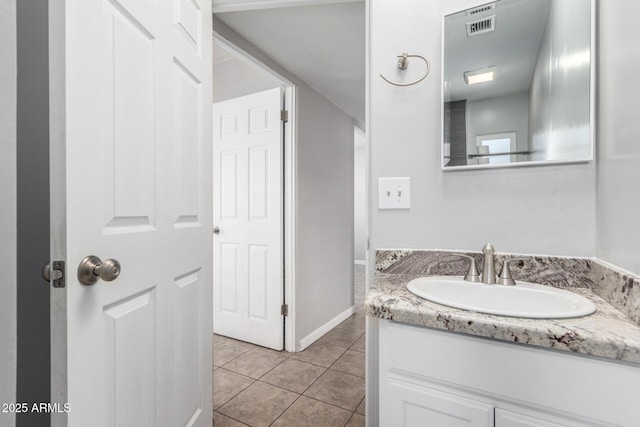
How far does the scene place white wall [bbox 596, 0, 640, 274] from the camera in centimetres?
72

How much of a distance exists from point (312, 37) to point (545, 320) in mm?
1878

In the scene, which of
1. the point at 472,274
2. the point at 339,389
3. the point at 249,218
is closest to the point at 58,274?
the point at 472,274

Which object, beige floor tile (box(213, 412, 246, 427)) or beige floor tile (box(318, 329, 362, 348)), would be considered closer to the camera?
beige floor tile (box(213, 412, 246, 427))

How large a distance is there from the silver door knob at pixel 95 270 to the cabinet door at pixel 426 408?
2.51 ft

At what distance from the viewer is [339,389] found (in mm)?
1823

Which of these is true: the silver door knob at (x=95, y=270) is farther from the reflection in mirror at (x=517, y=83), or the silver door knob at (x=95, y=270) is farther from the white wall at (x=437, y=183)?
the reflection in mirror at (x=517, y=83)

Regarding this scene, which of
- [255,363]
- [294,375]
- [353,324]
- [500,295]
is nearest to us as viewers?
[500,295]

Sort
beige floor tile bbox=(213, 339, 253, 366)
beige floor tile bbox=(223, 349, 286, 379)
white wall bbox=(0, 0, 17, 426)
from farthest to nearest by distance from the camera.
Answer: beige floor tile bbox=(213, 339, 253, 366) < beige floor tile bbox=(223, 349, 286, 379) < white wall bbox=(0, 0, 17, 426)

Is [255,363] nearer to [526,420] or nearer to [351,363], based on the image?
[351,363]

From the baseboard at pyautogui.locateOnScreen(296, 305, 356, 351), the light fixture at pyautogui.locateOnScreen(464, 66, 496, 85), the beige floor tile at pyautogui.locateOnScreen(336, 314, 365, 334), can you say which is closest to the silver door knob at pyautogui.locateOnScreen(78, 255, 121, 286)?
the light fixture at pyautogui.locateOnScreen(464, 66, 496, 85)

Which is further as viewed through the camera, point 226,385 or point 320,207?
point 320,207

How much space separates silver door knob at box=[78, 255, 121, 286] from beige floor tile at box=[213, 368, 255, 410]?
51.0 inches

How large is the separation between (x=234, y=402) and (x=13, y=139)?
1771 millimetres

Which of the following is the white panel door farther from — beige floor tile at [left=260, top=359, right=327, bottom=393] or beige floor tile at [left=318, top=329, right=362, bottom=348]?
beige floor tile at [left=318, top=329, right=362, bottom=348]
